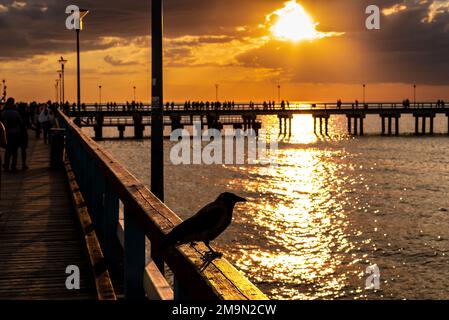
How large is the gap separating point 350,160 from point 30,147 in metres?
53.6

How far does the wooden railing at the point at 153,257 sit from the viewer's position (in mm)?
2541

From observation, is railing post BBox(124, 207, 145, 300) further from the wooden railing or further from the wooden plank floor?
the wooden plank floor

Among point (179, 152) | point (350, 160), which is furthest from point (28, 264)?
point (179, 152)

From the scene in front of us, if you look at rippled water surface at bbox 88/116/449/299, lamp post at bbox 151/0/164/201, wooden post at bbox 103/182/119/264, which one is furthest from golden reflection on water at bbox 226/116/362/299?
wooden post at bbox 103/182/119/264

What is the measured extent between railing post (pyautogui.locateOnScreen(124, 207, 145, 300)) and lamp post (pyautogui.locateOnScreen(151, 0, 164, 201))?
10.9ft

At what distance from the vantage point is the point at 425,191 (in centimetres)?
4716

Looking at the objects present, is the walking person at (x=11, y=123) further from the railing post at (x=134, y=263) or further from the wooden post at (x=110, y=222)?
the railing post at (x=134, y=263)

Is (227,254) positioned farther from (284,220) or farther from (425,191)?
(425,191)

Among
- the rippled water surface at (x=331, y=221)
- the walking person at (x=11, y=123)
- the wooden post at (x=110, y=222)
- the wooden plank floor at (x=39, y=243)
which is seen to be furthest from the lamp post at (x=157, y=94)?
the rippled water surface at (x=331, y=221)

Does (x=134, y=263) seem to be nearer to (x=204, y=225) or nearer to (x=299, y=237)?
(x=204, y=225)

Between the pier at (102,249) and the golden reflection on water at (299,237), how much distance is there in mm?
11058

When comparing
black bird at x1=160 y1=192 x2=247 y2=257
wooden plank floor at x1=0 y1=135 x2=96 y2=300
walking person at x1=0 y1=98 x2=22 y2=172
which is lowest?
wooden plank floor at x1=0 y1=135 x2=96 y2=300

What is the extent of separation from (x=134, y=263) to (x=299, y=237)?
2525 centimetres

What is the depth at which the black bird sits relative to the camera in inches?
121
